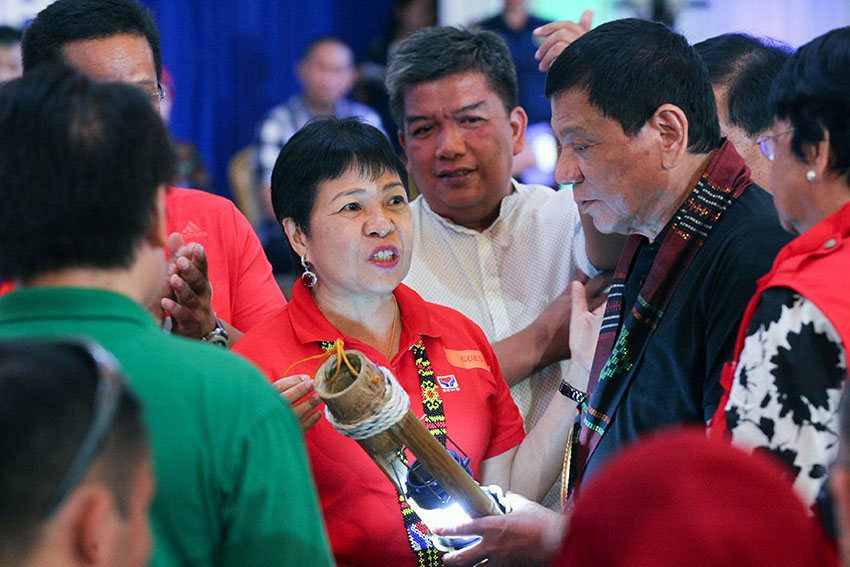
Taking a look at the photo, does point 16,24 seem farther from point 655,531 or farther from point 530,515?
point 655,531

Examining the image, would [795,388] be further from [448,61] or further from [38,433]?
[448,61]

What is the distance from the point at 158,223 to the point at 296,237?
115cm

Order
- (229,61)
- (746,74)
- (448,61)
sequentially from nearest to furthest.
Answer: (746,74) → (448,61) → (229,61)

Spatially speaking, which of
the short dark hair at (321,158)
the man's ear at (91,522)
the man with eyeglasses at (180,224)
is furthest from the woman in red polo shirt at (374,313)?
the man's ear at (91,522)

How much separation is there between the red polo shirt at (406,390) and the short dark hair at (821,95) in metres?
0.98

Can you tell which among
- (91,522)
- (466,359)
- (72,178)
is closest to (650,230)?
(466,359)

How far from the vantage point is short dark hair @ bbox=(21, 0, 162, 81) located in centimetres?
246

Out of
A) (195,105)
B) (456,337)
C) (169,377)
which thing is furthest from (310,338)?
(195,105)

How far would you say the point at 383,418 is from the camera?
1.80m

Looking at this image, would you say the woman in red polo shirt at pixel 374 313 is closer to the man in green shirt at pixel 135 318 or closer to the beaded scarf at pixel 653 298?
the beaded scarf at pixel 653 298

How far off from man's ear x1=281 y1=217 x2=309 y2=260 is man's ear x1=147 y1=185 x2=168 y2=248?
1.11 metres

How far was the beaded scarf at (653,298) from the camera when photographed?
2135 mm

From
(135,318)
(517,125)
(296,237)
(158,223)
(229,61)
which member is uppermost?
Result: (158,223)

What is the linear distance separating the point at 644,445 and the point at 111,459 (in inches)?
→ 22.3
